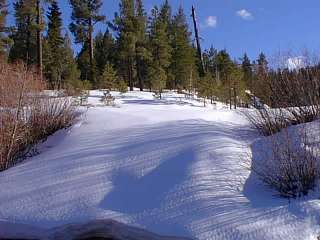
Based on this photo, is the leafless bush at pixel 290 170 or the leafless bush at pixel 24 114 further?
the leafless bush at pixel 24 114

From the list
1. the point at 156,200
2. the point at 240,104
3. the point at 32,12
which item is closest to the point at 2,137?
the point at 156,200

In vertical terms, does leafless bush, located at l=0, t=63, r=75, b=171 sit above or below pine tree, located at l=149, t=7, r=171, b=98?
below

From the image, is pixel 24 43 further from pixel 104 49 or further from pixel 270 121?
pixel 270 121

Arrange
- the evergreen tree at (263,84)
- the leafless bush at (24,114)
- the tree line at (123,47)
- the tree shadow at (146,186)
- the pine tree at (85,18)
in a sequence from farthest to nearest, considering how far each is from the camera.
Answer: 1. the pine tree at (85,18)
2. the tree line at (123,47)
3. the evergreen tree at (263,84)
4. the leafless bush at (24,114)
5. the tree shadow at (146,186)

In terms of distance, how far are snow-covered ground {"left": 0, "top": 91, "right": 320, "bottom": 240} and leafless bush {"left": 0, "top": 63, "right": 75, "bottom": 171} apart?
0.48 meters

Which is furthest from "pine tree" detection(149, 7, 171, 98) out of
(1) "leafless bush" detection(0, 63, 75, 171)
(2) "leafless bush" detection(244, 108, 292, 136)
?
(2) "leafless bush" detection(244, 108, 292, 136)

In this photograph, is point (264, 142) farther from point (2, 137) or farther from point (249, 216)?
point (2, 137)

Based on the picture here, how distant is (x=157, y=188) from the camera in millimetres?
5871

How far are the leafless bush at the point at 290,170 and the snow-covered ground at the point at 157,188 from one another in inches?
6.9

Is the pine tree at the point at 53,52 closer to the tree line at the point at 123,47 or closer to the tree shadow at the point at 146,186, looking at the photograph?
the tree line at the point at 123,47

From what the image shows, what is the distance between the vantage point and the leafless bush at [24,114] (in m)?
8.22

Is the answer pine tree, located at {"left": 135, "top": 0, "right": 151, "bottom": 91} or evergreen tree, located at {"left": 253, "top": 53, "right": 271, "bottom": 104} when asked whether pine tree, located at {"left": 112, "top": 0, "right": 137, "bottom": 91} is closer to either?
pine tree, located at {"left": 135, "top": 0, "right": 151, "bottom": 91}

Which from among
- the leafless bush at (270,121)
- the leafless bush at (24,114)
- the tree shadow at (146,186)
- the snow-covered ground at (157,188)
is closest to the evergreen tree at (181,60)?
the leafless bush at (24,114)

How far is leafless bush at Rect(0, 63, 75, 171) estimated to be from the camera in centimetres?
822
